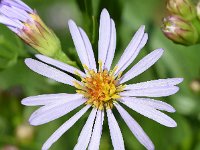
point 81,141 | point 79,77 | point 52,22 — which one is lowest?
point 81,141

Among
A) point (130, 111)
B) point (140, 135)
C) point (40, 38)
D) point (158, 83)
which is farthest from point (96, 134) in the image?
point (130, 111)

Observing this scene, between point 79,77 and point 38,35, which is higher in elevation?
point 38,35

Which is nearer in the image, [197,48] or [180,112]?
[180,112]

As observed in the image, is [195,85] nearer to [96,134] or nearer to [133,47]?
[133,47]

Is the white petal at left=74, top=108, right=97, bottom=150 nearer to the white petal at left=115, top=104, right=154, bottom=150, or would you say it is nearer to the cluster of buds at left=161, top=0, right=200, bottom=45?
the white petal at left=115, top=104, right=154, bottom=150

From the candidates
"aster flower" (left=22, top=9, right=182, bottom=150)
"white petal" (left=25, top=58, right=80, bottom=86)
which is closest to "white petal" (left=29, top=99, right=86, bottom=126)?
"aster flower" (left=22, top=9, right=182, bottom=150)

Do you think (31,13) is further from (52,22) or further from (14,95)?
(52,22)

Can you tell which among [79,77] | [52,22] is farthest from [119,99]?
[52,22]
